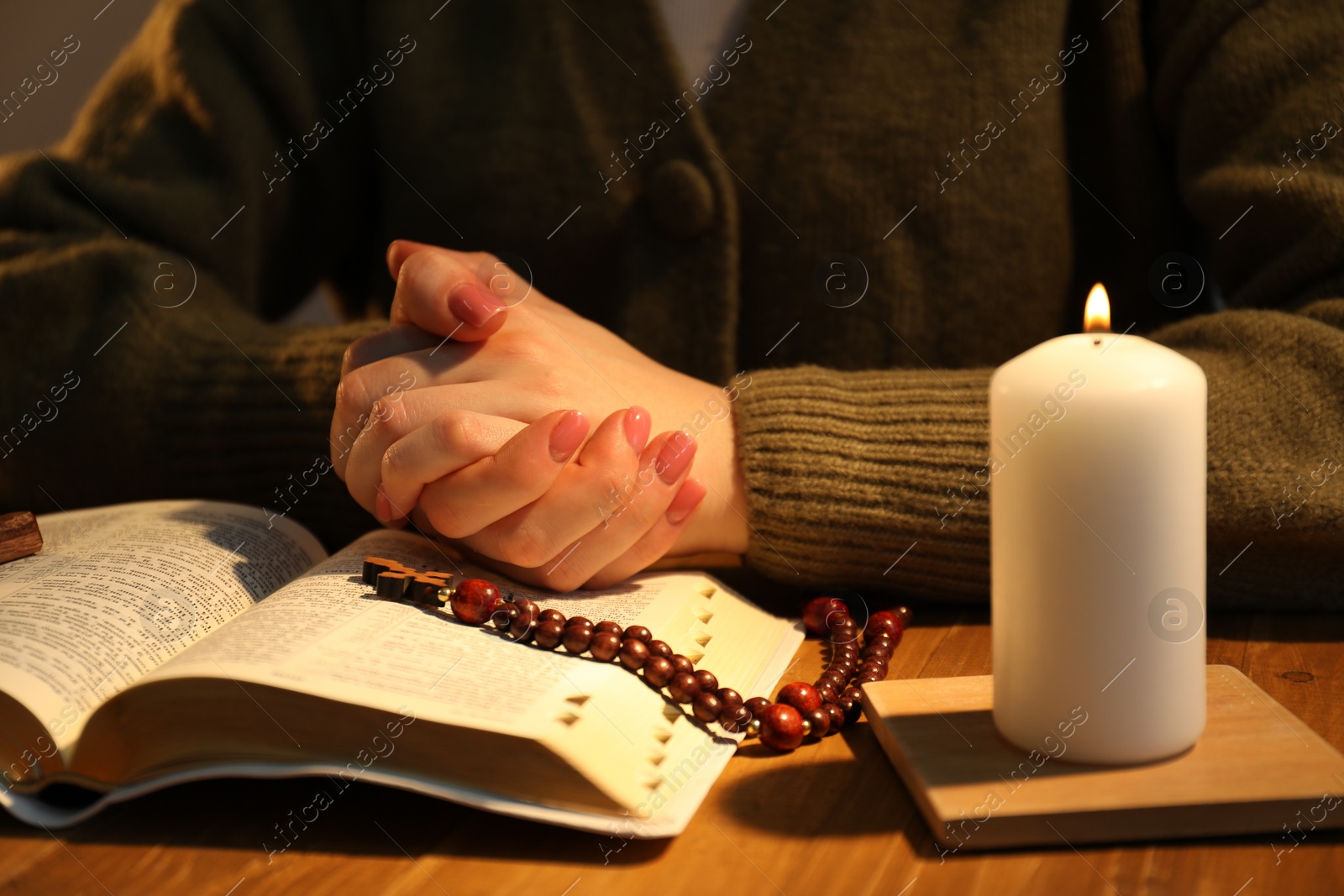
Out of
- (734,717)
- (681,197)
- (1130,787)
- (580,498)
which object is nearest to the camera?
(1130,787)

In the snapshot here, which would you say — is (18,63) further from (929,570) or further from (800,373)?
(929,570)

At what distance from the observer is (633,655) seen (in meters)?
0.55

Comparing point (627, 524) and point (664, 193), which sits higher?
point (664, 193)

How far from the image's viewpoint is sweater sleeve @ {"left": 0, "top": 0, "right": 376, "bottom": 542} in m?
0.92

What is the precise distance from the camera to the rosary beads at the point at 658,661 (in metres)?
0.54

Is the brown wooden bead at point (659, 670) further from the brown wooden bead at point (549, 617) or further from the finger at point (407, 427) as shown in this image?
the finger at point (407, 427)

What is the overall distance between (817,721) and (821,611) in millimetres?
152

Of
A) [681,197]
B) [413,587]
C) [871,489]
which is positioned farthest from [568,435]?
[681,197]

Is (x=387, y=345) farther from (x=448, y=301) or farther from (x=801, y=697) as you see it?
(x=801, y=697)

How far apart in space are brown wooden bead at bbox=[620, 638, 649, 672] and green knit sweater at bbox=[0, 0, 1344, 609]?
0.27m

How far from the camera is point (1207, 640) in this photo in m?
0.66

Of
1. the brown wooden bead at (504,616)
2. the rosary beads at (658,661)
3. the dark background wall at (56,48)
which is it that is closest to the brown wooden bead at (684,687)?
the rosary beads at (658,661)

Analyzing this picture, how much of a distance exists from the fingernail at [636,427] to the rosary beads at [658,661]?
4.8 inches

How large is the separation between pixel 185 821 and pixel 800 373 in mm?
516
